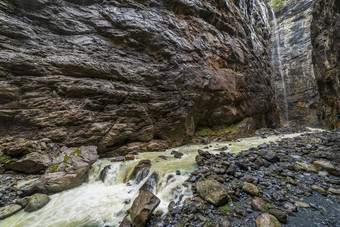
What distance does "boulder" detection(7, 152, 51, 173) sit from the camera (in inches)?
203

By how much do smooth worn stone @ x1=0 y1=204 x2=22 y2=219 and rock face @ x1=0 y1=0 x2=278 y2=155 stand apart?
9.73ft

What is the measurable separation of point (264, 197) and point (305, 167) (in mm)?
2140

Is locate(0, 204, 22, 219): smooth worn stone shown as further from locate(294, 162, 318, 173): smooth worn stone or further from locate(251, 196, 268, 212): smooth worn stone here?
locate(294, 162, 318, 173): smooth worn stone

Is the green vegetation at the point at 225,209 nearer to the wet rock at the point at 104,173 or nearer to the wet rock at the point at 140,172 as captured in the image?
Answer: the wet rock at the point at 140,172

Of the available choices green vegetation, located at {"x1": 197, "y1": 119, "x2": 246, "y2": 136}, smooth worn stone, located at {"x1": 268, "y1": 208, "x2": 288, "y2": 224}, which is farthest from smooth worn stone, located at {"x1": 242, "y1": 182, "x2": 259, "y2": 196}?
green vegetation, located at {"x1": 197, "y1": 119, "x2": 246, "y2": 136}

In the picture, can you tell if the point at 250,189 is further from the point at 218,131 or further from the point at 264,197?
the point at 218,131

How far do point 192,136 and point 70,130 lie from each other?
292 inches

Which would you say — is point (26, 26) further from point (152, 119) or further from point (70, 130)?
point (152, 119)

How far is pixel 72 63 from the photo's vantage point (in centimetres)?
693

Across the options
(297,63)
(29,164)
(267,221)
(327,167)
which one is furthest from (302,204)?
(297,63)

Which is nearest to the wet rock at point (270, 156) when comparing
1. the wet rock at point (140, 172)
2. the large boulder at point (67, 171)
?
the wet rock at point (140, 172)

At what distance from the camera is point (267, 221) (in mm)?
2531

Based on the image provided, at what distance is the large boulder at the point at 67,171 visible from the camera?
444 cm

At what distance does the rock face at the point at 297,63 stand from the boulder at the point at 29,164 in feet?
113
